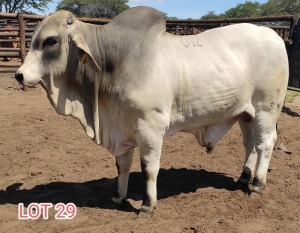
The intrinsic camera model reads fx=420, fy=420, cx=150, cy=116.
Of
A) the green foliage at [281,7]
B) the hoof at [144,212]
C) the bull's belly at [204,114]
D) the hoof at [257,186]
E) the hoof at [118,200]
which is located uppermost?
the green foliage at [281,7]

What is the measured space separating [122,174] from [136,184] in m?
0.61

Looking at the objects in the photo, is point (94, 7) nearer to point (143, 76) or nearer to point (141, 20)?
point (141, 20)

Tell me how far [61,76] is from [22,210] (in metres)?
1.24

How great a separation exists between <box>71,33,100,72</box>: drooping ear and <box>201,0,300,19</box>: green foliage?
44823mm

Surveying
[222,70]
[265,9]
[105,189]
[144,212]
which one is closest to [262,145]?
[222,70]

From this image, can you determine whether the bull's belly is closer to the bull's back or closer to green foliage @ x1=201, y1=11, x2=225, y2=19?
the bull's back

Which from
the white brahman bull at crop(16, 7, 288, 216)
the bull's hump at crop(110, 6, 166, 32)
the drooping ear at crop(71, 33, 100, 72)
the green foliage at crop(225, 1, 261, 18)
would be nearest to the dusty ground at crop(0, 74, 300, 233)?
the white brahman bull at crop(16, 7, 288, 216)

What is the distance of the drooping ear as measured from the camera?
10.2 ft

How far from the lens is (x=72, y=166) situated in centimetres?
478

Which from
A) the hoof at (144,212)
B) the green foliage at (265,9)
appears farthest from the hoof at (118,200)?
the green foliage at (265,9)

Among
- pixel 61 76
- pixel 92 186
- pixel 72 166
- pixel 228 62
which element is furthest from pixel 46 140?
pixel 228 62

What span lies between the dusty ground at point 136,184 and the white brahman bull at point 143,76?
0.32m

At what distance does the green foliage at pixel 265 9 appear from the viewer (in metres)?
45.9

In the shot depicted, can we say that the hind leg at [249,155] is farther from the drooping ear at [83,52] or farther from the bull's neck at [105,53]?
the drooping ear at [83,52]
